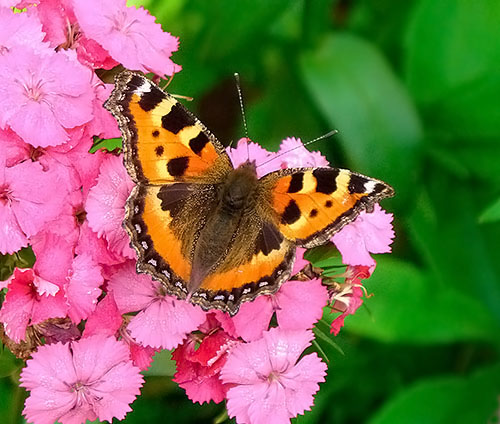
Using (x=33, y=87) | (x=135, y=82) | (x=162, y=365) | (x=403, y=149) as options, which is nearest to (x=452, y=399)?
(x=403, y=149)

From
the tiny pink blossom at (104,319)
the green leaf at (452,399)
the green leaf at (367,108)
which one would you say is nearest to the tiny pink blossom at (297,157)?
the tiny pink blossom at (104,319)

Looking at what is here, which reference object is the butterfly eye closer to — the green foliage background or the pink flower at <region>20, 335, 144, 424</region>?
the pink flower at <region>20, 335, 144, 424</region>

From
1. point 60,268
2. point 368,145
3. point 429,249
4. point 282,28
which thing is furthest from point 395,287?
point 60,268

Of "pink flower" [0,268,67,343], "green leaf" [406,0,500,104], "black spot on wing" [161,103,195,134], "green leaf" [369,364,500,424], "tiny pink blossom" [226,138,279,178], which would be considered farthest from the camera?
"green leaf" [406,0,500,104]

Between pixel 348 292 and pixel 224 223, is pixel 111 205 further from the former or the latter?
pixel 348 292

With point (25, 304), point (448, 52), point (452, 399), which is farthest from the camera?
point (448, 52)

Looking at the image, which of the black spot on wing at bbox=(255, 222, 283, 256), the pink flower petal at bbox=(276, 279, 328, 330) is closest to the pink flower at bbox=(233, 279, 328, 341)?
the pink flower petal at bbox=(276, 279, 328, 330)
